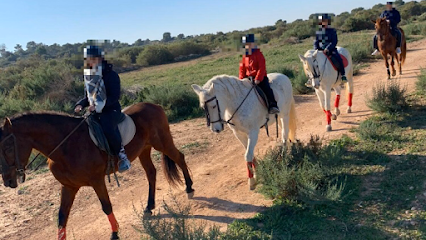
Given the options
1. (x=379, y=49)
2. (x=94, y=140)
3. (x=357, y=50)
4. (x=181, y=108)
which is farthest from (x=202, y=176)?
(x=357, y=50)

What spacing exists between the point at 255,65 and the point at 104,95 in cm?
271

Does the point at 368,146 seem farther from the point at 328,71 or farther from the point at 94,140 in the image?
the point at 94,140

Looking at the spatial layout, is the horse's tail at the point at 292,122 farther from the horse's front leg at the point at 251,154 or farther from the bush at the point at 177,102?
the bush at the point at 177,102

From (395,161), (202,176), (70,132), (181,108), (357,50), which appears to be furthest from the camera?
(357,50)

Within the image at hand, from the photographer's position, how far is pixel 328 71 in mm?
Result: 8234

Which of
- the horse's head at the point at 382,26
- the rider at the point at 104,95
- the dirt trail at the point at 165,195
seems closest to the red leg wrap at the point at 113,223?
the dirt trail at the point at 165,195

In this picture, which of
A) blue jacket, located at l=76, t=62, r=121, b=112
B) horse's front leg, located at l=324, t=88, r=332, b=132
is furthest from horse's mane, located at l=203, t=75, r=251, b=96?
horse's front leg, located at l=324, t=88, r=332, b=132

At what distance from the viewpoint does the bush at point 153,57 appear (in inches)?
1372

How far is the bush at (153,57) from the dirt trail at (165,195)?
2673 centimetres

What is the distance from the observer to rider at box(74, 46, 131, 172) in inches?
179

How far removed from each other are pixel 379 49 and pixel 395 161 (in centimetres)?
818

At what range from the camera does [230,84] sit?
5578 mm

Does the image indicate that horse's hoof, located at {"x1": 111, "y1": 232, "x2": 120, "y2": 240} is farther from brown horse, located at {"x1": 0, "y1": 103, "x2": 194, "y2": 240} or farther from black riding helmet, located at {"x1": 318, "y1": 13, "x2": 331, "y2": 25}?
black riding helmet, located at {"x1": 318, "y1": 13, "x2": 331, "y2": 25}

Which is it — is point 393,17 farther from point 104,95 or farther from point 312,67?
point 104,95
